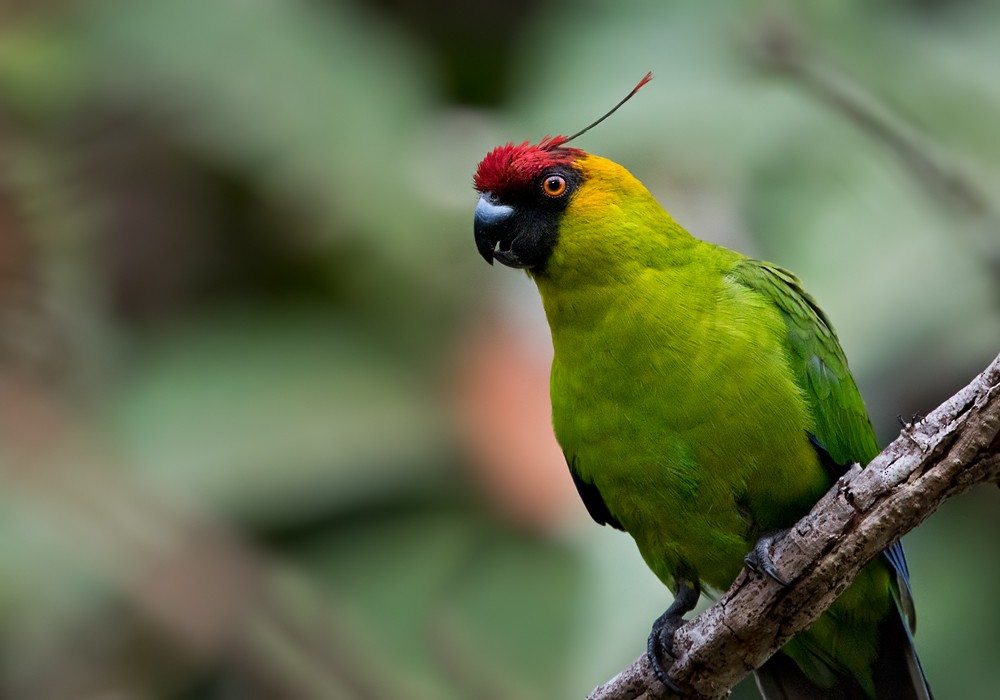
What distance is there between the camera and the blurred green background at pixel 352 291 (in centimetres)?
495

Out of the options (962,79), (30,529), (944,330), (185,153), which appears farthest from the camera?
(185,153)

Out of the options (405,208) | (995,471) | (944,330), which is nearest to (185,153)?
(405,208)

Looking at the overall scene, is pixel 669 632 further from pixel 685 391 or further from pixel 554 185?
pixel 554 185

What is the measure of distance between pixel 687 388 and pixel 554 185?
0.80 metres

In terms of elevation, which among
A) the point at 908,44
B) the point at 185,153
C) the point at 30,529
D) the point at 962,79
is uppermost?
the point at 185,153

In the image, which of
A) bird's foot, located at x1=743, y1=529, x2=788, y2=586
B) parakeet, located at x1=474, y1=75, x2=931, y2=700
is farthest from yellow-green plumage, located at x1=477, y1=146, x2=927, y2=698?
bird's foot, located at x1=743, y1=529, x2=788, y2=586

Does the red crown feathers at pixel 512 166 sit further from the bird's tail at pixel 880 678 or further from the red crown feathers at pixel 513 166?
the bird's tail at pixel 880 678

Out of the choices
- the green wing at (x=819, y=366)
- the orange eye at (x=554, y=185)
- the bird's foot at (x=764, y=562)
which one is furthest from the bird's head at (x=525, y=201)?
the bird's foot at (x=764, y=562)

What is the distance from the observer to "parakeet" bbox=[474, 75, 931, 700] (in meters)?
3.32

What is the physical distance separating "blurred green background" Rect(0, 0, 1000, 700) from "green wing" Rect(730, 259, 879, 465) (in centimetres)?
108

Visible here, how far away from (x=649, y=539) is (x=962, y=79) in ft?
9.15

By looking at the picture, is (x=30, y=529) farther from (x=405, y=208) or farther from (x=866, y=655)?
(x=866, y=655)

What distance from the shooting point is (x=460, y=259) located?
251 inches

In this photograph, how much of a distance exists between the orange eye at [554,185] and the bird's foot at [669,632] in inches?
51.4
